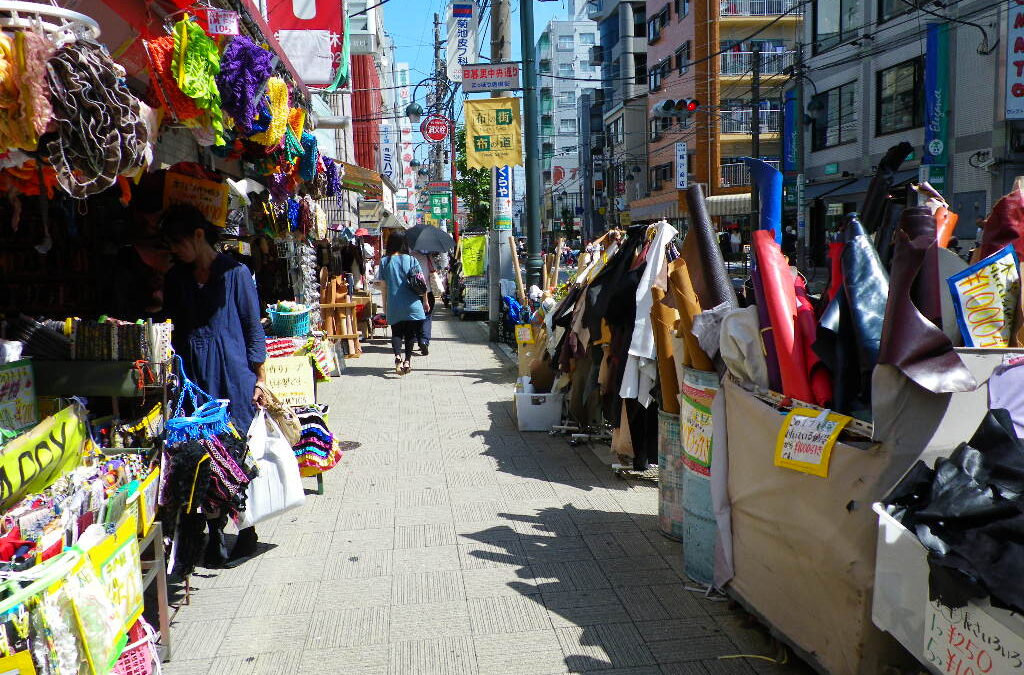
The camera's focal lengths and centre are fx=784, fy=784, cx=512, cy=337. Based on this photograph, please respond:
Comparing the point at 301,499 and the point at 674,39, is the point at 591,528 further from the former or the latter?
the point at 674,39

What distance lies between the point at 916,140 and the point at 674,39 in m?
21.1

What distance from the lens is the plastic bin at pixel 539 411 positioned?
7723 mm

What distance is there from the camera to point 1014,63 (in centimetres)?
1811

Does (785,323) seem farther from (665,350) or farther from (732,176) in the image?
(732,176)

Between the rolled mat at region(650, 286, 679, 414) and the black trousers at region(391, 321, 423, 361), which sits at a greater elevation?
the rolled mat at region(650, 286, 679, 414)

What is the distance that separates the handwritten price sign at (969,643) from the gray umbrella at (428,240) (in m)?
14.8

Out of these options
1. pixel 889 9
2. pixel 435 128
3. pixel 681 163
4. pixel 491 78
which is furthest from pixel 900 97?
pixel 491 78

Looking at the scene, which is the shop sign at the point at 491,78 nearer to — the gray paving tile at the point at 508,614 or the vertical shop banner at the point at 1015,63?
the gray paving tile at the point at 508,614

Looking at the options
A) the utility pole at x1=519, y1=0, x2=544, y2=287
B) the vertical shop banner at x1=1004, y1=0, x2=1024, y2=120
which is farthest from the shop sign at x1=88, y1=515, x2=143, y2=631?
the vertical shop banner at x1=1004, y1=0, x2=1024, y2=120

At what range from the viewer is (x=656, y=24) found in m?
45.7

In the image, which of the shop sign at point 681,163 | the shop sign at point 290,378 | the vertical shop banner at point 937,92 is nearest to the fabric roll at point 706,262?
the shop sign at point 290,378

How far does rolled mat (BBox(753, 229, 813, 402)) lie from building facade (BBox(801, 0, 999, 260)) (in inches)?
603

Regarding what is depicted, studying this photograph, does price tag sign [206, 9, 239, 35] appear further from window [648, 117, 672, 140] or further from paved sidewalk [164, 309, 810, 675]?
window [648, 117, 672, 140]

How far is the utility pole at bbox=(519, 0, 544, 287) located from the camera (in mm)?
12666
